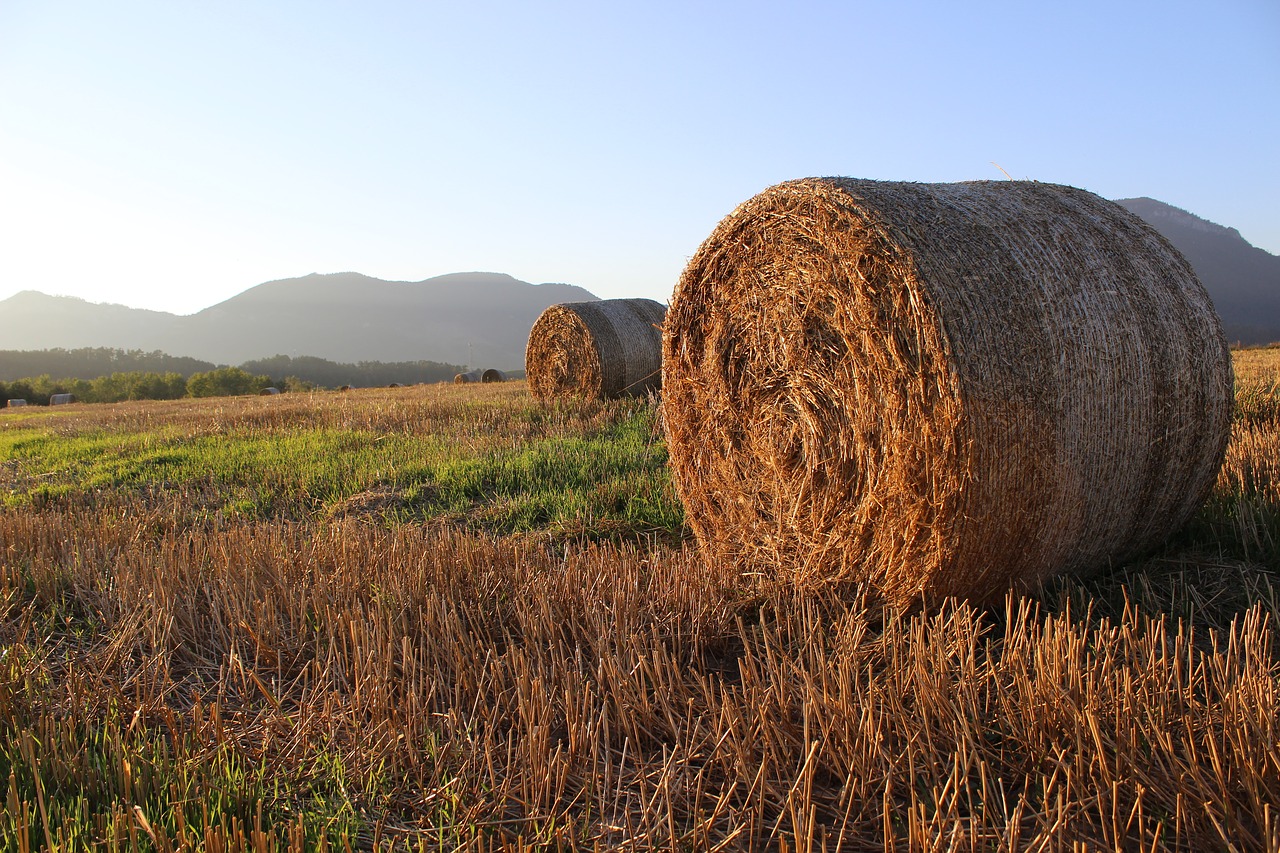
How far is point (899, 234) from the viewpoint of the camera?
351 cm

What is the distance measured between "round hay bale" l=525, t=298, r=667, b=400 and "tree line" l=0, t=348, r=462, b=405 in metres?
21.2

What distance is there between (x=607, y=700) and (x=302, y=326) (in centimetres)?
18040

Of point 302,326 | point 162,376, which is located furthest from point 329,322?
point 162,376

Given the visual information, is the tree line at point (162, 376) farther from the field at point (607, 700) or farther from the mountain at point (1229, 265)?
the mountain at point (1229, 265)

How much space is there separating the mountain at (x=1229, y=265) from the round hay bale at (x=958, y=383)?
318 ft

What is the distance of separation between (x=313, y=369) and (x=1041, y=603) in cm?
7044

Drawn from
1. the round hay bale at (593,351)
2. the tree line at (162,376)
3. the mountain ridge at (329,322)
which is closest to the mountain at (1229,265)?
the mountain ridge at (329,322)

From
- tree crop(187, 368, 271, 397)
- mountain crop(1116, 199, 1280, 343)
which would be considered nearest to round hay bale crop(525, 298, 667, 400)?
tree crop(187, 368, 271, 397)

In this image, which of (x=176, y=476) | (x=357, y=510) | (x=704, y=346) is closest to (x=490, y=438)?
(x=357, y=510)

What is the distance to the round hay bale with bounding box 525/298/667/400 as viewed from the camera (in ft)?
41.6

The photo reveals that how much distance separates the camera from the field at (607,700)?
2.28 metres

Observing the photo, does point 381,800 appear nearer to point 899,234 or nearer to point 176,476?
point 899,234

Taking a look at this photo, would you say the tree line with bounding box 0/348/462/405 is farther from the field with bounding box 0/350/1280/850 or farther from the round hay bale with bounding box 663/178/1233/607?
the round hay bale with bounding box 663/178/1233/607

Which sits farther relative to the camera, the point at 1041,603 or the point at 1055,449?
the point at 1041,603
